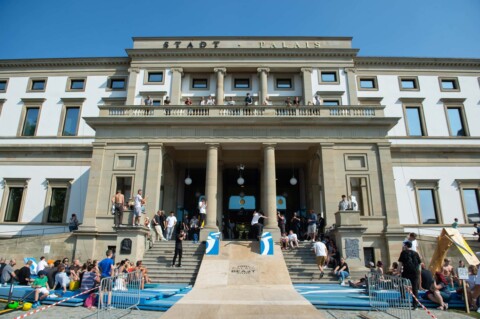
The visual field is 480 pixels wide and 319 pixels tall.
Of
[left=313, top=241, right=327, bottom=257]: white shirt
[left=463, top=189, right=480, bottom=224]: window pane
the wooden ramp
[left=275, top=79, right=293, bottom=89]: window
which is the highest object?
[left=275, top=79, right=293, bottom=89]: window

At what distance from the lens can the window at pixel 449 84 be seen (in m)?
29.8

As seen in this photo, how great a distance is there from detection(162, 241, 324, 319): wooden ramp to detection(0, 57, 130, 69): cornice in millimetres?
21114

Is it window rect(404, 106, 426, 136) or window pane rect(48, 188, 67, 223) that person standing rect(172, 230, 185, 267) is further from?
window rect(404, 106, 426, 136)

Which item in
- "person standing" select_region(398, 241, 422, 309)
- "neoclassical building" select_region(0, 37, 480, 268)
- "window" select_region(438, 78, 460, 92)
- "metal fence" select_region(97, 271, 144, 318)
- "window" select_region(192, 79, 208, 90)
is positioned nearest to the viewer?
"metal fence" select_region(97, 271, 144, 318)

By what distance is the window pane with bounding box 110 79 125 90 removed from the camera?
30.1 metres

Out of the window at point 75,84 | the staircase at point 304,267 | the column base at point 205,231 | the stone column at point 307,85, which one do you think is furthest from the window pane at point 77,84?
the staircase at point 304,267

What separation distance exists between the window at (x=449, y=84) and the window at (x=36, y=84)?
36962mm

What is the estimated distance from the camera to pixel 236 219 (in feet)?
91.8

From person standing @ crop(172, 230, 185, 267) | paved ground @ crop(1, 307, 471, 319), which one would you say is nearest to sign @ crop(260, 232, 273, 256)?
person standing @ crop(172, 230, 185, 267)

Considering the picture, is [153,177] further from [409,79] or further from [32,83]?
[409,79]

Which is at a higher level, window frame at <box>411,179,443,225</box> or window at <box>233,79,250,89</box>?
window at <box>233,79,250,89</box>

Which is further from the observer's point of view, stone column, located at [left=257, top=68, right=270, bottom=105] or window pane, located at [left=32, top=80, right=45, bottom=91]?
window pane, located at [left=32, top=80, right=45, bottom=91]

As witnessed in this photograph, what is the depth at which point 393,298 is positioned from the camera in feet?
32.9

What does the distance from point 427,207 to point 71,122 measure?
102 ft
